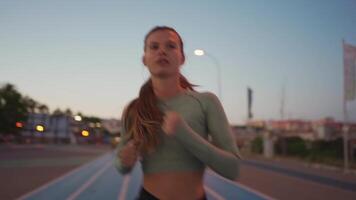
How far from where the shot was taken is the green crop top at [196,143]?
1493 millimetres

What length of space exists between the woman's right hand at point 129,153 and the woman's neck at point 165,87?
237 millimetres

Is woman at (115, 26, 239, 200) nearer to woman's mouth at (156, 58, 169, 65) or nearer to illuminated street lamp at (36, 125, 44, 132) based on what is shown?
woman's mouth at (156, 58, 169, 65)

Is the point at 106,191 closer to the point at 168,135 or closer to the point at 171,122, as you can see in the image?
the point at 168,135

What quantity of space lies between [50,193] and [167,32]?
1236 centimetres

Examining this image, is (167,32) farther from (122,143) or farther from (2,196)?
(2,196)

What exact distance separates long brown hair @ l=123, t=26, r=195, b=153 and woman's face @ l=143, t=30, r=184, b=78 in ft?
0.15

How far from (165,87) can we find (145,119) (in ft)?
0.56

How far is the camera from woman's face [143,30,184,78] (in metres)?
1.64

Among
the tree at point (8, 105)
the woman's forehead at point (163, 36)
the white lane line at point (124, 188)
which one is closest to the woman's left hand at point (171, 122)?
the woman's forehead at point (163, 36)

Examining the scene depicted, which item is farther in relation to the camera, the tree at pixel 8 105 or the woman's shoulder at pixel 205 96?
the tree at pixel 8 105

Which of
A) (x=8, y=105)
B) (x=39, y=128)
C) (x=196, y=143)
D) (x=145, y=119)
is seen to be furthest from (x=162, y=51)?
(x=8, y=105)

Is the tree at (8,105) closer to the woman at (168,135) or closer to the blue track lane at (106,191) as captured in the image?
the blue track lane at (106,191)

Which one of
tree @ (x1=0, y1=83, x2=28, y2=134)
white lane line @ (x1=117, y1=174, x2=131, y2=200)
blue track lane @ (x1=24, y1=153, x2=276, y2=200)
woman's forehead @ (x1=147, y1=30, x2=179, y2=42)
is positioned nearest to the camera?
woman's forehead @ (x1=147, y1=30, x2=179, y2=42)

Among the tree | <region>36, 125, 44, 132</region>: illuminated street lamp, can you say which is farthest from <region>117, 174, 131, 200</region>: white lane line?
the tree
